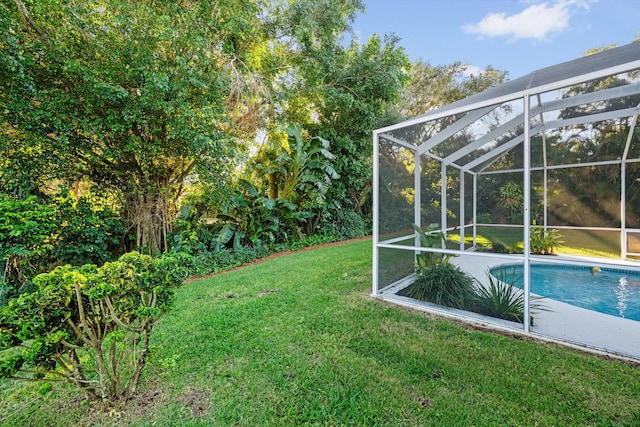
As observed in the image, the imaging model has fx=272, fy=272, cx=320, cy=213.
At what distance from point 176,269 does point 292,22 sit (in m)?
9.45

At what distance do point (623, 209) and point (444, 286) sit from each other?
5.54 metres

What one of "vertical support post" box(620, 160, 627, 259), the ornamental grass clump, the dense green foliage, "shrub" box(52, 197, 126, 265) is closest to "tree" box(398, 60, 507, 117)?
"vertical support post" box(620, 160, 627, 259)

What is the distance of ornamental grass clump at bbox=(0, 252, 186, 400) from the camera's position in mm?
1585

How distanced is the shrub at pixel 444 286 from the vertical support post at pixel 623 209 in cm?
525

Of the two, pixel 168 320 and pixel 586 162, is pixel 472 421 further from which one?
pixel 586 162

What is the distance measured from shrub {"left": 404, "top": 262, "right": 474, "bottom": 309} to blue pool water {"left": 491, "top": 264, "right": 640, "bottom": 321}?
51 centimetres

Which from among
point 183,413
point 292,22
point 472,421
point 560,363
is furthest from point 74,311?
point 292,22

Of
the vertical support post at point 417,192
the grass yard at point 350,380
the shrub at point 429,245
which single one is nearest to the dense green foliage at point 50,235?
the grass yard at point 350,380

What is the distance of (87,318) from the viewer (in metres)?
1.87

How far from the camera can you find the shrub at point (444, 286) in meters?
3.70

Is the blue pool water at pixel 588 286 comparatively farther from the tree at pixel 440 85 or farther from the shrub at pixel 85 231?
the tree at pixel 440 85

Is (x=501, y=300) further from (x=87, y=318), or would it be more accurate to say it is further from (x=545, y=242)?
(x=545, y=242)

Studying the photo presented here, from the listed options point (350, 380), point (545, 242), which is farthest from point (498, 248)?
point (350, 380)

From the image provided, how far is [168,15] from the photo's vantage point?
5.32 m
